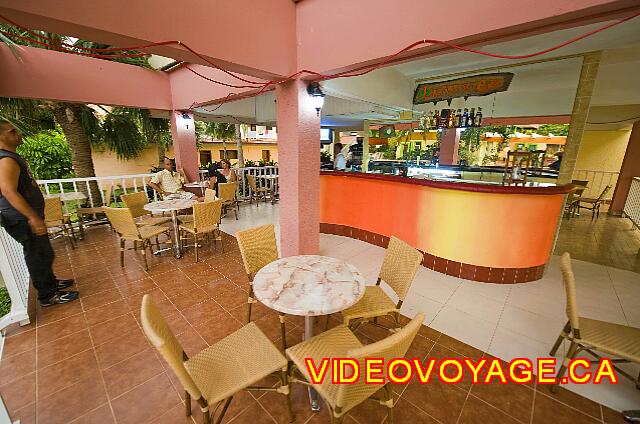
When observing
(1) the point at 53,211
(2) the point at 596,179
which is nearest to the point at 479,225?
(1) the point at 53,211

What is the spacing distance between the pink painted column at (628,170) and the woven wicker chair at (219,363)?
9.93 m

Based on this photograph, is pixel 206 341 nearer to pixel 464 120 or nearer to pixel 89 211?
pixel 89 211

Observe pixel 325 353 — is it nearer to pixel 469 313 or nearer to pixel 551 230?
pixel 469 313

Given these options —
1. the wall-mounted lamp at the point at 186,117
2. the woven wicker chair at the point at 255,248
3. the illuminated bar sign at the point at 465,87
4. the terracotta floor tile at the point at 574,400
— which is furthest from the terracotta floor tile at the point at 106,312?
the illuminated bar sign at the point at 465,87

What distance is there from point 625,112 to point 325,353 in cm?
1123

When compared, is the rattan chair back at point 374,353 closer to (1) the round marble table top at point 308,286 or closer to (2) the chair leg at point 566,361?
(1) the round marble table top at point 308,286

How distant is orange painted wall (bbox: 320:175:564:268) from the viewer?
3.27 metres

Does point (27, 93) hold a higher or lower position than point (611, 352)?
higher

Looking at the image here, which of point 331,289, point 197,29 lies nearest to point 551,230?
point 331,289

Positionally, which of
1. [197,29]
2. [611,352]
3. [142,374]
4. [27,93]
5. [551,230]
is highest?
[197,29]

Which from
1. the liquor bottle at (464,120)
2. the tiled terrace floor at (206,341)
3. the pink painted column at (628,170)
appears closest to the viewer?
the tiled terrace floor at (206,341)

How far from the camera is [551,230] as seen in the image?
3.43m

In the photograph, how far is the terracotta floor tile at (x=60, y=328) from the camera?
2.43 metres

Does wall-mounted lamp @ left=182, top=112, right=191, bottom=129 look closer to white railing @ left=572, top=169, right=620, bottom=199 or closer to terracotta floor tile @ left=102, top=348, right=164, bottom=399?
terracotta floor tile @ left=102, top=348, right=164, bottom=399
